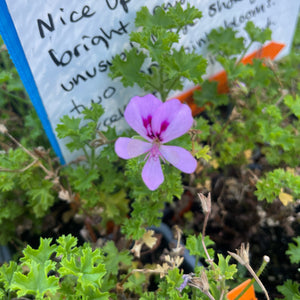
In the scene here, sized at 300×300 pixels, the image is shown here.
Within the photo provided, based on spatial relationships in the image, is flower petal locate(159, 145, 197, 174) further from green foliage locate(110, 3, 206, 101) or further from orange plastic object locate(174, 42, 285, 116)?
orange plastic object locate(174, 42, 285, 116)

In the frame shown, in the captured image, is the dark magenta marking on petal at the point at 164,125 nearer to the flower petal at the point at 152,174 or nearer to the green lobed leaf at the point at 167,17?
the flower petal at the point at 152,174

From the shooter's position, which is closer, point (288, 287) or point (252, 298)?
point (252, 298)

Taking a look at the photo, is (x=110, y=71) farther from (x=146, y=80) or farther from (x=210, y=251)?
(x=210, y=251)

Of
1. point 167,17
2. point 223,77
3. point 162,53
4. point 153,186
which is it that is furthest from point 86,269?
point 223,77

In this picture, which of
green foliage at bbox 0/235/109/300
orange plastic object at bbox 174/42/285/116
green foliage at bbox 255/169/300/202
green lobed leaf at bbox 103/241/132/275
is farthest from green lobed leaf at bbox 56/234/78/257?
orange plastic object at bbox 174/42/285/116

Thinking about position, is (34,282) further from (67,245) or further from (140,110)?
(140,110)

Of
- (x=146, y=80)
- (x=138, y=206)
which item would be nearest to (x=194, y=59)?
(x=146, y=80)
